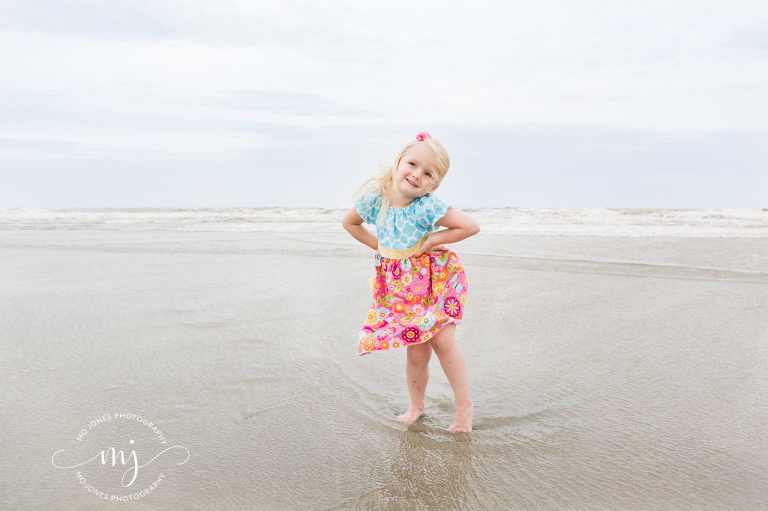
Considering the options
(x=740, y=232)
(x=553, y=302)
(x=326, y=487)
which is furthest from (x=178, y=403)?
(x=740, y=232)

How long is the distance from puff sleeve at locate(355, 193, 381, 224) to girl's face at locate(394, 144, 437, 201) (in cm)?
17

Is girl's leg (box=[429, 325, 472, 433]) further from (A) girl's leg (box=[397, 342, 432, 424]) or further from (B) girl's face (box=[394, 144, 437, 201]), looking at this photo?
(B) girl's face (box=[394, 144, 437, 201])

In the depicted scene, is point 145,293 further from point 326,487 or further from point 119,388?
point 326,487

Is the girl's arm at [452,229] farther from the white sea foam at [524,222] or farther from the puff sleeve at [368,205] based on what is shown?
the white sea foam at [524,222]

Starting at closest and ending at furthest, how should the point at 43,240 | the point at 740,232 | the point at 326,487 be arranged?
1. the point at 326,487
2. the point at 43,240
3. the point at 740,232

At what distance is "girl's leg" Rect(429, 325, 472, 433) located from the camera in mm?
2561

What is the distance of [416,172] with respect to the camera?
2549mm

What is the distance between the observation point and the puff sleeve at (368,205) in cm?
274

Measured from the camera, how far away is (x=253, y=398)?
2.86m

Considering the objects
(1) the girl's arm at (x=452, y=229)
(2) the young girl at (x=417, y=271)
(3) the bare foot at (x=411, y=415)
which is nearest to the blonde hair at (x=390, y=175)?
(2) the young girl at (x=417, y=271)

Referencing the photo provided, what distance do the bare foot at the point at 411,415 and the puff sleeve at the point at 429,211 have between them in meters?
0.85

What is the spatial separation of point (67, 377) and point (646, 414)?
292 centimetres

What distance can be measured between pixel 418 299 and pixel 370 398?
0.64 m

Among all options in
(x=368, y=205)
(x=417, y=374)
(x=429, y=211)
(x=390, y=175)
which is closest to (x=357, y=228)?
(x=368, y=205)
